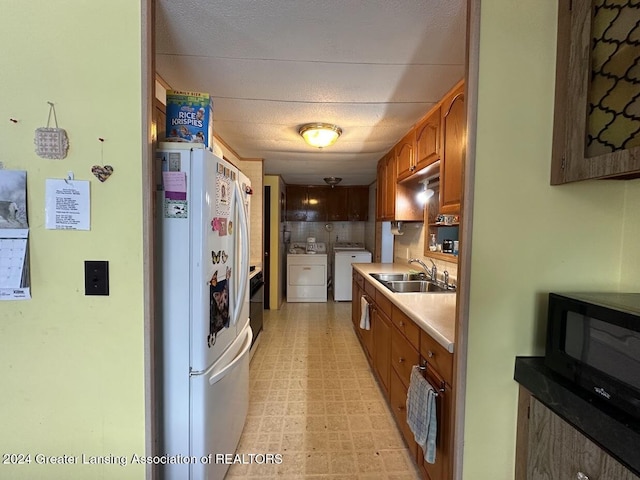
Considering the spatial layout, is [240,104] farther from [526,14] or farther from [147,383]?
[147,383]

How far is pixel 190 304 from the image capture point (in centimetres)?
111

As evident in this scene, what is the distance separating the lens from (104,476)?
3.29 ft

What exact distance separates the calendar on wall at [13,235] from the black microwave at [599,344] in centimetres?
180

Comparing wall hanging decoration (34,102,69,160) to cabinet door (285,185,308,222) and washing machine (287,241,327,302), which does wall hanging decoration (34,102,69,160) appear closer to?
washing machine (287,241,327,302)

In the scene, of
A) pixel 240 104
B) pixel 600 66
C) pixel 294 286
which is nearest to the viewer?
pixel 600 66

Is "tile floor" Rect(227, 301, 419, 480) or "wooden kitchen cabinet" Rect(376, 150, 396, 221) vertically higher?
"wooden kitchen cabinet" Rect(376, 150, 396, 221)

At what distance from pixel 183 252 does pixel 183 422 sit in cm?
70

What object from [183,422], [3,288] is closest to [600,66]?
[183,422]

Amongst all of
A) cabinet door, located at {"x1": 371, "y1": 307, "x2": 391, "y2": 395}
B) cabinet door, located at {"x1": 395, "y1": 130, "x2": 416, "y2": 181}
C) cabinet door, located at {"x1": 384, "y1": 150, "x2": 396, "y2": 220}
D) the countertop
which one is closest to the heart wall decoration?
the countertop

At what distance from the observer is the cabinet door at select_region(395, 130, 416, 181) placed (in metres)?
2.23

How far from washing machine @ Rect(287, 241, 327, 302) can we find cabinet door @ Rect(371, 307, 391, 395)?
2441 mm

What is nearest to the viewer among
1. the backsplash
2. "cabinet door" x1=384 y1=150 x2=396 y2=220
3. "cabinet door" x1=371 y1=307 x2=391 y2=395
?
"cabinet door" x1=371 y1=307 x2=391 y2=395

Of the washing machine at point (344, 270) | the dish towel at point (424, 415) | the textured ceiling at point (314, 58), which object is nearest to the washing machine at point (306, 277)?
the washing machine at point (344, 270)

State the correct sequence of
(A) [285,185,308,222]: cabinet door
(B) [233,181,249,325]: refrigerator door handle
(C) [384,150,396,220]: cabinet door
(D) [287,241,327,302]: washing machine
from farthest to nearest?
(A) [285,185,308,222]: cabinet door, (D) [287,241,327,302]: washing machine, (C) [384,150,396,220]: cabinet door, (B) [233,181,249,325]: refrigerator door handle
